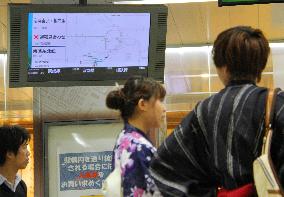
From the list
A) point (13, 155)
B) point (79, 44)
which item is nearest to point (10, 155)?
point (13, 155)

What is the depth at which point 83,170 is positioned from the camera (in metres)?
3.71

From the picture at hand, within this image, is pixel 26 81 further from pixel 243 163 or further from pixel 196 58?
pixel 196 58

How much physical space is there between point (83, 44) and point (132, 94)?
121cm

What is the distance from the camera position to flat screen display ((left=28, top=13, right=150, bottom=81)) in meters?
3.55

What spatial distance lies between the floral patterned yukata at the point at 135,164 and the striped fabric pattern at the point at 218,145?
40cm

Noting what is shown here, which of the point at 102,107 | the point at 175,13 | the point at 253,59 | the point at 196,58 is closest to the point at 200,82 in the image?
the point at 196,58

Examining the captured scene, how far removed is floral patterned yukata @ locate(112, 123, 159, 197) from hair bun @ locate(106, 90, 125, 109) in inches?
6.9

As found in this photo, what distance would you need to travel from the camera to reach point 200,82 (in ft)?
34.8

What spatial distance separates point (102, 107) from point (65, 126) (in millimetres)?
272

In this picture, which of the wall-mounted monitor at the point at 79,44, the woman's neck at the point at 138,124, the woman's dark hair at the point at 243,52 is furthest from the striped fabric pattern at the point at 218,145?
the wall-mounted monitor at the point at 79,44

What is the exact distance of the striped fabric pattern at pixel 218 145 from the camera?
168 centimetres

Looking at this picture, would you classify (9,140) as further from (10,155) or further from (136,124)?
(136,124)

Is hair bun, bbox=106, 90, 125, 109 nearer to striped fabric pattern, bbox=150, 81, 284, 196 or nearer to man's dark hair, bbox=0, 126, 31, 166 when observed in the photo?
striped fabric pattern, bbox=150, 81, 284, 196

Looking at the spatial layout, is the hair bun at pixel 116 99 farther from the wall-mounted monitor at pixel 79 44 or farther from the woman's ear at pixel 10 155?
the woman's ear at pixel 10 155
